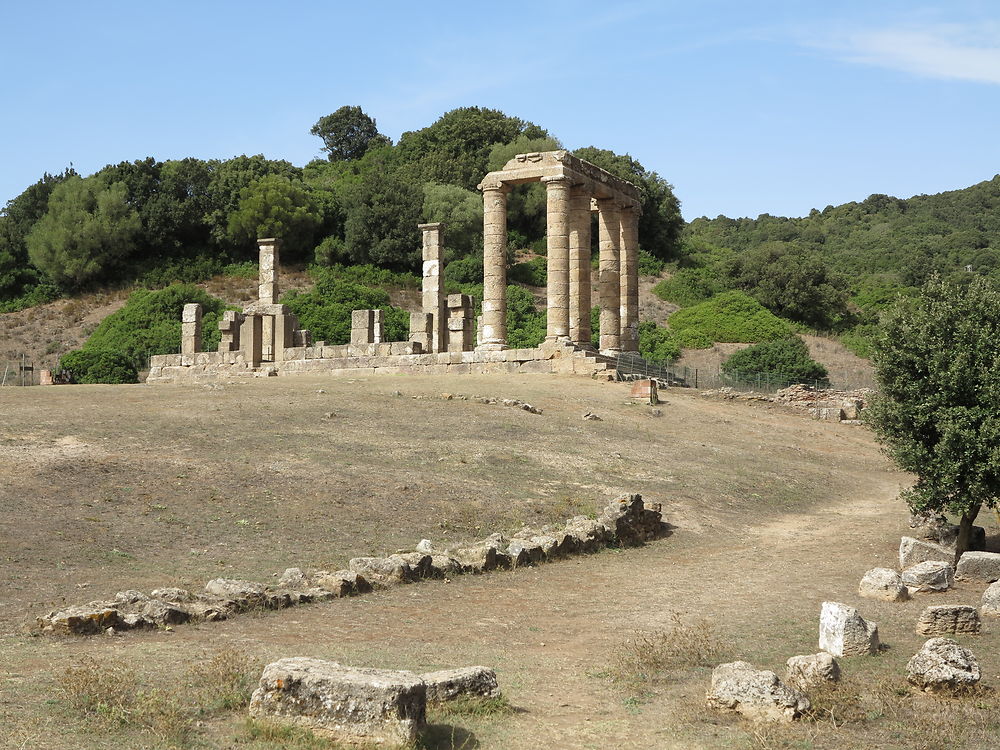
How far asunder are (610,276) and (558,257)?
3259 millimetres

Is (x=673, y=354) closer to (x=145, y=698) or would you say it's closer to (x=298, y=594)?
(x=298, y=594)

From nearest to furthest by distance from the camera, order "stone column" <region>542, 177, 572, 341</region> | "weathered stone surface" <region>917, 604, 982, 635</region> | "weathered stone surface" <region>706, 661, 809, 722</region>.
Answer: "weathered stone surface" <region>706, 661, 809, 722</region> < "weathered stone surface" <region>917, 604, 982, 635</region> < "stone column" <region>542, 177, 572, 341</region>

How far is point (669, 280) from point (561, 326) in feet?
111

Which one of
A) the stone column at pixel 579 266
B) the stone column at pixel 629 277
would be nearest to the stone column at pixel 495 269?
the stone column at pixel 579 266

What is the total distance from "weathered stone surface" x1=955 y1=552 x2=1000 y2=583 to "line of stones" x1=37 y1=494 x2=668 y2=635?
4339mm

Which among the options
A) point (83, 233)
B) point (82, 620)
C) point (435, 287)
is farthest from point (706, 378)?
point (83, 233)

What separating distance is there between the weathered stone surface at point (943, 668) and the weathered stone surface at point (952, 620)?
174 centimetres

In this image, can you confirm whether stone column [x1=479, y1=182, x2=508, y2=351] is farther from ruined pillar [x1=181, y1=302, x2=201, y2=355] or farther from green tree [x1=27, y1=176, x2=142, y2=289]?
green tree [x1=27, y1=176, x2=142, y2=289]

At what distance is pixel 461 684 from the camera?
7312 mm

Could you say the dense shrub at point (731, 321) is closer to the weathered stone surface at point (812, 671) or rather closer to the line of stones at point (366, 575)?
the line of stones at point (366, 575)

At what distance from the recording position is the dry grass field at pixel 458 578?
7.02 meters

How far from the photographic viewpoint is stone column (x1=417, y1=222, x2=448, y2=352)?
38.2m

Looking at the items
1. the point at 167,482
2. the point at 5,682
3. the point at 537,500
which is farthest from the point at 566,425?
the point at 5,682

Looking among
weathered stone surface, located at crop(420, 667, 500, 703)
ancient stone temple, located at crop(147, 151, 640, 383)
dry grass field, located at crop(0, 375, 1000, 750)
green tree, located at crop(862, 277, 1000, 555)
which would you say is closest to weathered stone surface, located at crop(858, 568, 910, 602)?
dry grass field, located at crop(0, 375, 1000, 750)
